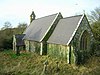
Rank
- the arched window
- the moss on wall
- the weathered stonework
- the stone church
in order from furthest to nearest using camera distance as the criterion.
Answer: the moss on wall, the arched window, the stone church, the weathered stonework

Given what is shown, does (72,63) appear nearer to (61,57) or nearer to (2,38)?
(61,57)

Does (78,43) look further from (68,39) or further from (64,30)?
(64,30)

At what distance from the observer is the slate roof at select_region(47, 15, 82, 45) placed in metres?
25.4

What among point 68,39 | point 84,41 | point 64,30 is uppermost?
point 64,30

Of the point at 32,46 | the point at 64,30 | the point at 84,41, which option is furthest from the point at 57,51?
the point at 32,46

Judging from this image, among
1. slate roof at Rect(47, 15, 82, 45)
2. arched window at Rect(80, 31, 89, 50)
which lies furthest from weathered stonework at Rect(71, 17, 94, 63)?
slate roof at Rect(47, 15, 82, 45)

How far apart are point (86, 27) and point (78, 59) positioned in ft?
15.4

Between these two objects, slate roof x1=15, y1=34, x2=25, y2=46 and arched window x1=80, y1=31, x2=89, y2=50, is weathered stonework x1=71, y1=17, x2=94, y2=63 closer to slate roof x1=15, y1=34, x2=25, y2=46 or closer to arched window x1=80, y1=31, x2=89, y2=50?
arched window x1=80, y1=31, x2=89, y2=50

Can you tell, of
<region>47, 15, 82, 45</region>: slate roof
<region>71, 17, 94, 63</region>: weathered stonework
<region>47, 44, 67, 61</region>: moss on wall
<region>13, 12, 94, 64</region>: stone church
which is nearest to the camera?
<region>71, 17, 94, 63</region>: weathered stonework

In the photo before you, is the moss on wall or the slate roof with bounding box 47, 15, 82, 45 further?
the moss on wall

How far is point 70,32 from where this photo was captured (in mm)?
25453

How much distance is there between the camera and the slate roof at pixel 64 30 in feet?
83.3

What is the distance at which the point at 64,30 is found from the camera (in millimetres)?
27594

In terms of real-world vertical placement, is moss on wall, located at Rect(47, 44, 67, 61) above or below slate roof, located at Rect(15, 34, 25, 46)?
below
